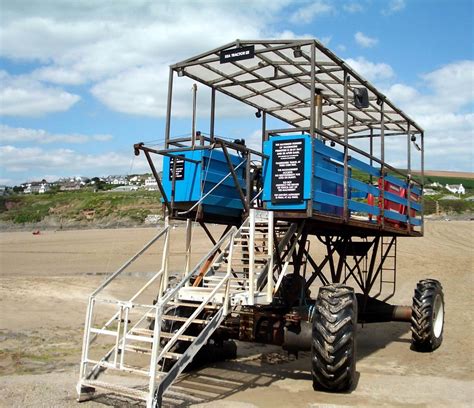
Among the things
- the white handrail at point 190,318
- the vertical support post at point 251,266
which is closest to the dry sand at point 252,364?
the white handrail at point 190,318

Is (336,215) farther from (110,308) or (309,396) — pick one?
(110,308)

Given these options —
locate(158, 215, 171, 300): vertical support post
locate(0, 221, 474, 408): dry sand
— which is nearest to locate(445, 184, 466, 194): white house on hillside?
locate(0, 221, 474, 408): dry sand

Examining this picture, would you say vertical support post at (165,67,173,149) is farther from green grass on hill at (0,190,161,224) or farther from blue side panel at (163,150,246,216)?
green grass on hill at (0,190,161,224)

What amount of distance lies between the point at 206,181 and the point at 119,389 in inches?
135

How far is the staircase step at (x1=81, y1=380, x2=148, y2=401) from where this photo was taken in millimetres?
6371

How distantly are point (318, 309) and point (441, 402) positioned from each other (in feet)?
6.30

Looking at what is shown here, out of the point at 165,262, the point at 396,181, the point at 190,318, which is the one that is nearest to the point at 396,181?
the point at 396,181

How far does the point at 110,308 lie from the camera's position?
1445 centimetres

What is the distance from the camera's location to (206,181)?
8.78m

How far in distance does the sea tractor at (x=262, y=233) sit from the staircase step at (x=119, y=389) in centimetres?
1

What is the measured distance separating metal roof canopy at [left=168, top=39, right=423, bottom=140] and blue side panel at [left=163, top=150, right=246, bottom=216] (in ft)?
3.67

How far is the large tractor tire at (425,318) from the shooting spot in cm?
1033

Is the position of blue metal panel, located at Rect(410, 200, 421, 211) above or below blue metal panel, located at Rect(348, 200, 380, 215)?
above

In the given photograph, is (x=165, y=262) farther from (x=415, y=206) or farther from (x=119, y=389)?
(x=415, y=206)
